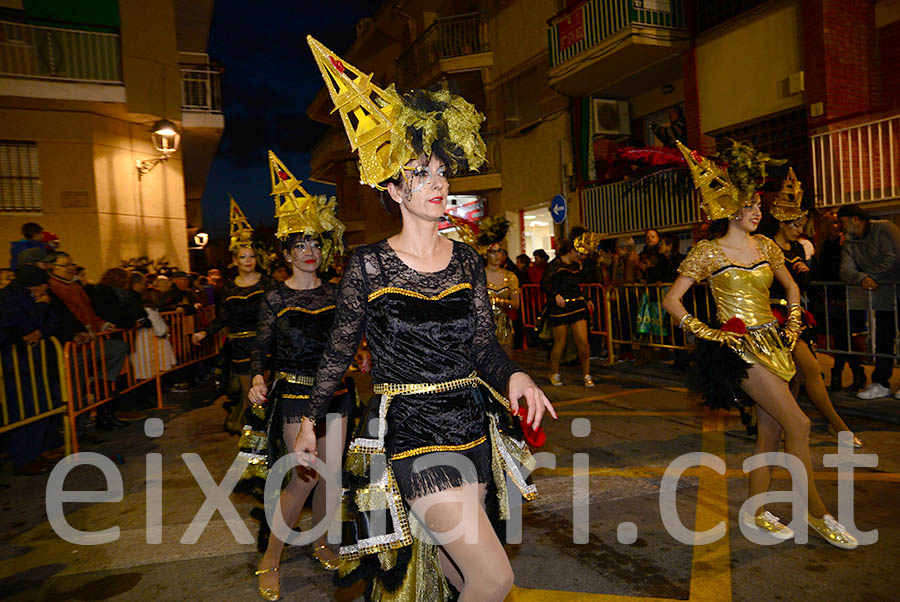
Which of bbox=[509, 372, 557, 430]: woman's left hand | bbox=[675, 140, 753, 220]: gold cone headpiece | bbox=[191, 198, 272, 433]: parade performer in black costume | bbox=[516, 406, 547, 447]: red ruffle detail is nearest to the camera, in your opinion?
bbox=[509, 372, 557, 430]: woman's left hand

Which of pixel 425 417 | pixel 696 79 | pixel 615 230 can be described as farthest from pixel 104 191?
pixel 425 417

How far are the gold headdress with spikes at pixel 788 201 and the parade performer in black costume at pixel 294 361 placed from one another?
4.26 m

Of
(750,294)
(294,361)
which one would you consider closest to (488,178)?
(750,294)

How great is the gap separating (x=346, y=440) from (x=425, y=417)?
5.38 ft

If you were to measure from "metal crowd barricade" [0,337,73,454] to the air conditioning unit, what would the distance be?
1359 centimetres

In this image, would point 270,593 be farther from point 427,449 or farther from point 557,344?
point 557,344

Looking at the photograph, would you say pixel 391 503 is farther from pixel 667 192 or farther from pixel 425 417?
pixel 667 192

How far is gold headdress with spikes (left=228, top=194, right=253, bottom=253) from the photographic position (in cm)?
681

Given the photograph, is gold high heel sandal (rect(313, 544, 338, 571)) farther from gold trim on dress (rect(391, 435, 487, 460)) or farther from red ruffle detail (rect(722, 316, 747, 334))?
red ruffle detail (rect(722, 316, 747, 334))

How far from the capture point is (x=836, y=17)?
1031 cm

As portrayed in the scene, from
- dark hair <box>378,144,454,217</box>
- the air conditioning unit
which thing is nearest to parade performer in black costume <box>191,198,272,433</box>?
dark hair <box>378,144,454,217</box>

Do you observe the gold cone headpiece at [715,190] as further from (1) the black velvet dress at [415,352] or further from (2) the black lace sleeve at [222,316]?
(2) the black lace sleeve at [222,316]

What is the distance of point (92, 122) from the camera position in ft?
48.0

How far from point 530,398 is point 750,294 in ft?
8.58
